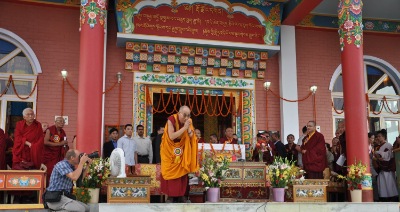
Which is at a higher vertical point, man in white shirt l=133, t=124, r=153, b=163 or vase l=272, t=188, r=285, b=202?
man in white shirt l=133, t=124, r=153, b=163

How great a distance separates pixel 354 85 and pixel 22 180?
5757 millimetres

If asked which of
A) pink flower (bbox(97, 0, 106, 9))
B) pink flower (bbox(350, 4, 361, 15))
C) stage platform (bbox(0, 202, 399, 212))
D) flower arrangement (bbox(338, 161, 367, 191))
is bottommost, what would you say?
stage platform (bbox(0, 202, 399, 212))

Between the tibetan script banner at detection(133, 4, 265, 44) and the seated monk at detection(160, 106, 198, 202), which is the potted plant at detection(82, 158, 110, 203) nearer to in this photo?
the seated monk at detection(160, 106, 198, 202)

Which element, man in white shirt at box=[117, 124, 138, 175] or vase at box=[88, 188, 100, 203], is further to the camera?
man in white shirt at box=[117, 124, 138, 175]

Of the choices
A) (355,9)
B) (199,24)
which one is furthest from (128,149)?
(355,9)

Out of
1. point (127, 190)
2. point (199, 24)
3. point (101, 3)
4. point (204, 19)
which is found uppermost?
point (204, 19)

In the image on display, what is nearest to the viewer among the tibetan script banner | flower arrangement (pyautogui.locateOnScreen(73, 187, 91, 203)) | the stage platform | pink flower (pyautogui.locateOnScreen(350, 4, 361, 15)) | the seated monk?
the stage platform

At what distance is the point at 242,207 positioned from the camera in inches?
251

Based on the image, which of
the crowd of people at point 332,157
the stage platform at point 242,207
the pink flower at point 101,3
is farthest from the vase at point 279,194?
the pink flower at point 101,3

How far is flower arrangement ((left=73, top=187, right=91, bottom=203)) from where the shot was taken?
22.1 feet

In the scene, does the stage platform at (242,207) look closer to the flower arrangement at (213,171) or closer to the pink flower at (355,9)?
the flower arrangement at (213,171)

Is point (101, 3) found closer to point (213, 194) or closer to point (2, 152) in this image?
point (2, 152)

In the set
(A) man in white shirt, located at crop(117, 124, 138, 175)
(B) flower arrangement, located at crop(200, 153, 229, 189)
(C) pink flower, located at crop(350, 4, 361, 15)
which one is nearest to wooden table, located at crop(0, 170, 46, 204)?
(A) man in white shirt, located at crop(117, 124, 138, 175)

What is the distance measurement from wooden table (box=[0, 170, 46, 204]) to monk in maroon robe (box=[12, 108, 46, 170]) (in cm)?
43
